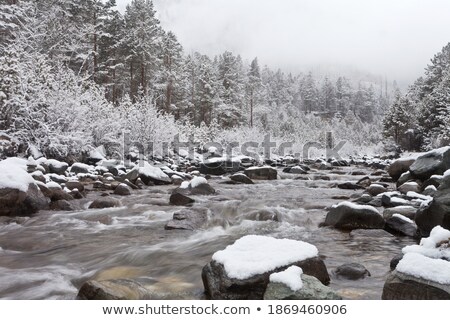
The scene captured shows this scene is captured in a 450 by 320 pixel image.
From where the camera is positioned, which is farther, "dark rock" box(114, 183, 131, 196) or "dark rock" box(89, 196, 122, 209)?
"dark rock" box(114, 183, 131, 196)

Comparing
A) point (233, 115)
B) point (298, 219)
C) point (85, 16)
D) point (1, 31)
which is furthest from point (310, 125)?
point (298, 219)

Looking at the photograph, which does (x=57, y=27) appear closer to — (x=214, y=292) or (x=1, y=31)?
(x=1, y=31)

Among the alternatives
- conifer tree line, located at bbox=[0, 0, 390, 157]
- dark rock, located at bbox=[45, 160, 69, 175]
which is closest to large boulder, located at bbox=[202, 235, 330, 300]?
dark rock, located at bbox=[45, 160, 69, 175]

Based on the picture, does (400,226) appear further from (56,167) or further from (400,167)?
(56,167)

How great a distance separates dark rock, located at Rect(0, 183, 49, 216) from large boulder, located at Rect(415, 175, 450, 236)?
334 inches

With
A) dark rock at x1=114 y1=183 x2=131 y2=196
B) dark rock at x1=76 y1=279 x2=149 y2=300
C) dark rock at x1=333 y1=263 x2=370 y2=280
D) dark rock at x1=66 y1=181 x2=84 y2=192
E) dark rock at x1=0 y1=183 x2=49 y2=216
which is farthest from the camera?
dark rock at x1=114 y1=183 x2=131 y2=196

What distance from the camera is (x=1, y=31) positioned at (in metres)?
22.7

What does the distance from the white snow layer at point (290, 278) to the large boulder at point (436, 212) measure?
13.1ft

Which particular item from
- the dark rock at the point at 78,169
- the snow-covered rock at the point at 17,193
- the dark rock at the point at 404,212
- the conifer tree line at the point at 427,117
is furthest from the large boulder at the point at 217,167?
the conifer tree line at the point at 427,117

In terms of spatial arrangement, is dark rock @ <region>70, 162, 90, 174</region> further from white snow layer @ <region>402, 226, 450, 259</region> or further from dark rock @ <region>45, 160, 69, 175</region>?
white snow layer @ <region>402, 226, 450, 259</region>

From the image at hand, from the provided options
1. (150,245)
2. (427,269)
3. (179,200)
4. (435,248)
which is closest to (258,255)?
(427,269)

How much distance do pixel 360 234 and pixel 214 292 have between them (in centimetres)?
416

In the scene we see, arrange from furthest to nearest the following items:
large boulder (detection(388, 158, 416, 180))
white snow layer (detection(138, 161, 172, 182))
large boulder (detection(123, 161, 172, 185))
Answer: large boulder (detection(388, 158, 416, 180))
white snow layer (detection(138, 161, 172, 182))
large boulder (detection(123, 161, 172, 185))

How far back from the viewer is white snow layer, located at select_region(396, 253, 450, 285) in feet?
11.3
